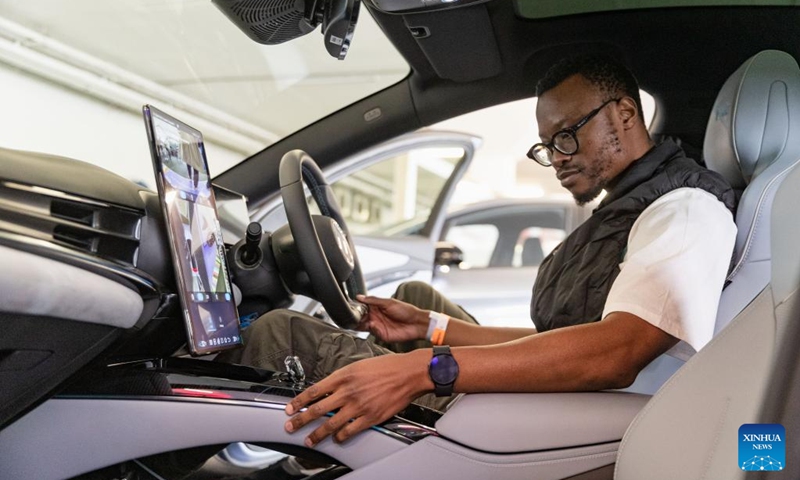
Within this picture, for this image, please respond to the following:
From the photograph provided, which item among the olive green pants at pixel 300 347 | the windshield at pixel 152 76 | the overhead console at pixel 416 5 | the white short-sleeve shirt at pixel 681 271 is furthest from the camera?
the windshield at pixel 152 76

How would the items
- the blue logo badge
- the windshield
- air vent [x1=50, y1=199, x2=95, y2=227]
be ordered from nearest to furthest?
1. the blue logo badge
2. air vent [x1=50, y1=199, x2=95, y2=227]
3. the windshield

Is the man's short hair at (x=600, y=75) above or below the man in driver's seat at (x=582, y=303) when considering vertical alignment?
above

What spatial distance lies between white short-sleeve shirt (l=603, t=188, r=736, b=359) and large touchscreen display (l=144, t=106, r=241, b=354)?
0.76m

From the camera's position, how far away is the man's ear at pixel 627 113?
74.7 inches

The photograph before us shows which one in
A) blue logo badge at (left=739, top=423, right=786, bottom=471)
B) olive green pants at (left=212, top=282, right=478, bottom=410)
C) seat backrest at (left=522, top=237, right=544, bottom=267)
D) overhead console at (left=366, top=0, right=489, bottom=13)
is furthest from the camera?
seat backrest at (left=522, top=237, right=544, bottom=267)

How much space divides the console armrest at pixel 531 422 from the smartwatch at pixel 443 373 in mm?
34

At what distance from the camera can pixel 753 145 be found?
5.49 ft

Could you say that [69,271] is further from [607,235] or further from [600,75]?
[600,75]

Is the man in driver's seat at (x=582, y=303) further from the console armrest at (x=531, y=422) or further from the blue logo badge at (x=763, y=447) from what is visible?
the blue logo badge at (x=763, y=447)

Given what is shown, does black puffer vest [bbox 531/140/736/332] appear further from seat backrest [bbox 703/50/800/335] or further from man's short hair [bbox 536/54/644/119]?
man's short hair [bbox 536/54/644/119]

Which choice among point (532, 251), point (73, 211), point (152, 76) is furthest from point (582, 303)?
point (532, 251)

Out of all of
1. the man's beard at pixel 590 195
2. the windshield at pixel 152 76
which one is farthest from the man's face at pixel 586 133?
the windshield at pixel 152 76

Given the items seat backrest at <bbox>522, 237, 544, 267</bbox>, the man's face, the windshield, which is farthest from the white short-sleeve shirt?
seat backrest at <bbox>522, 237, 544, 267</bbox>

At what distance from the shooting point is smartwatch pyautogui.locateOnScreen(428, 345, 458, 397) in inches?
53.9
